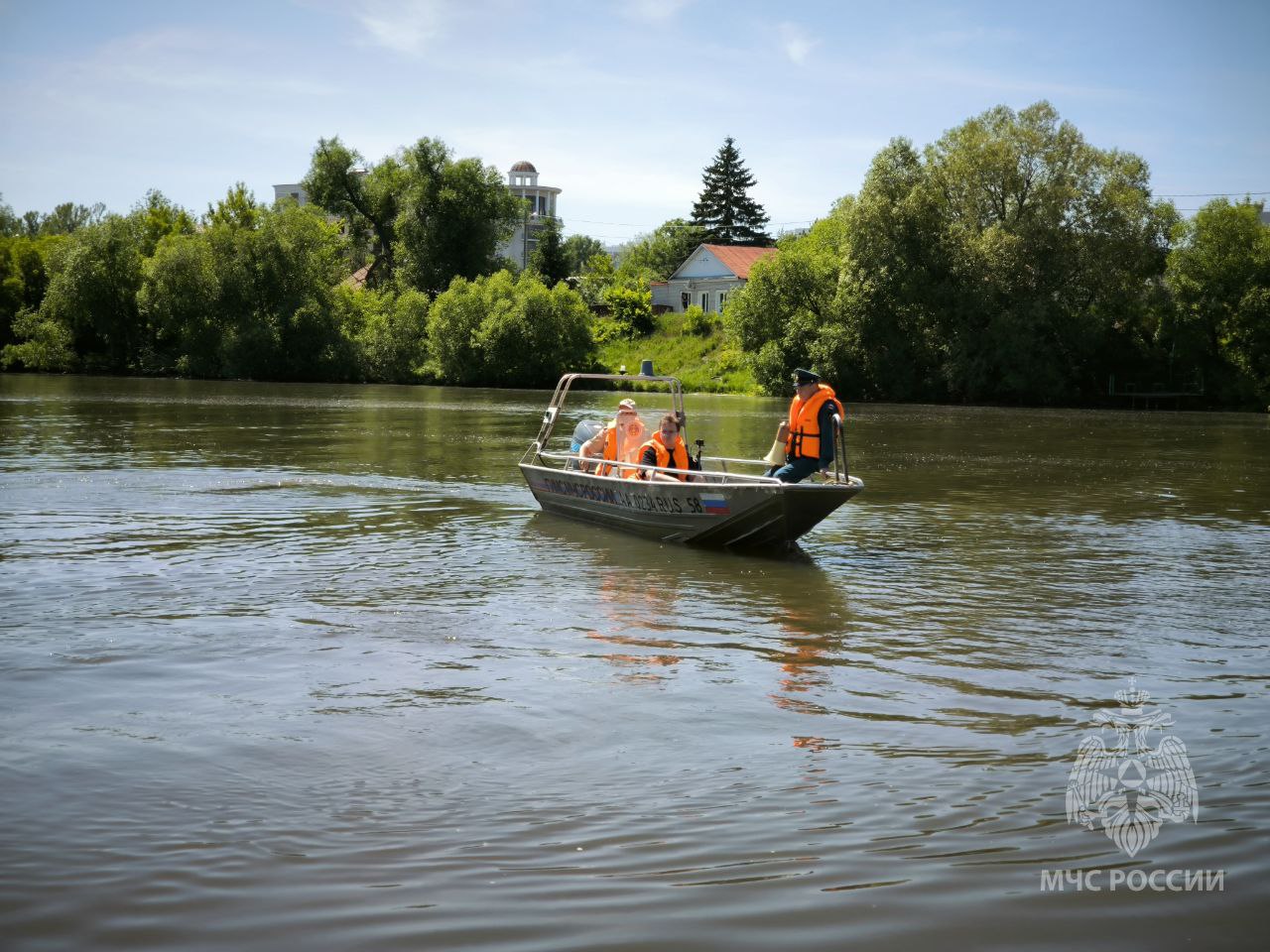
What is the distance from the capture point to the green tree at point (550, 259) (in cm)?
8706

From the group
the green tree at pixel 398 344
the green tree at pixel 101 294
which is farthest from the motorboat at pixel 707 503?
the green tree at pixel 101 294

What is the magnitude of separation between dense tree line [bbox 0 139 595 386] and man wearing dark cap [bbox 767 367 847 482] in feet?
198

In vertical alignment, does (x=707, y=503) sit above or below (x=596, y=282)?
below

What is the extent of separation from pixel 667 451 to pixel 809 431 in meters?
1.86

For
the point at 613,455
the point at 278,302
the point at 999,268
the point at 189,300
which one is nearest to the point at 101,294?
the point at 189,300

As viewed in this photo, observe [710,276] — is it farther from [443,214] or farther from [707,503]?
[707,503]

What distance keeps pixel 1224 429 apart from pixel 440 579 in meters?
35.8

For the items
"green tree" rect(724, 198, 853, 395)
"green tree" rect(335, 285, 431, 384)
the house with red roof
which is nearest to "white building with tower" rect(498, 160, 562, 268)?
the house with red roof

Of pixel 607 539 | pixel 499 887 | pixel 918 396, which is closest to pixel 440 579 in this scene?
pixel 607 539

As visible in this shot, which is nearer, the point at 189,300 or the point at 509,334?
the point at 189,300

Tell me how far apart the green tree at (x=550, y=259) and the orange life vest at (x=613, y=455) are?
7132 centimetres

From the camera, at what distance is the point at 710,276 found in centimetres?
9169

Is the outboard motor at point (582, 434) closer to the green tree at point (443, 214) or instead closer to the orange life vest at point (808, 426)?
the orange life vest at point (808, 426)

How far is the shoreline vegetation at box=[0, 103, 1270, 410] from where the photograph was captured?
57062 millimetres
